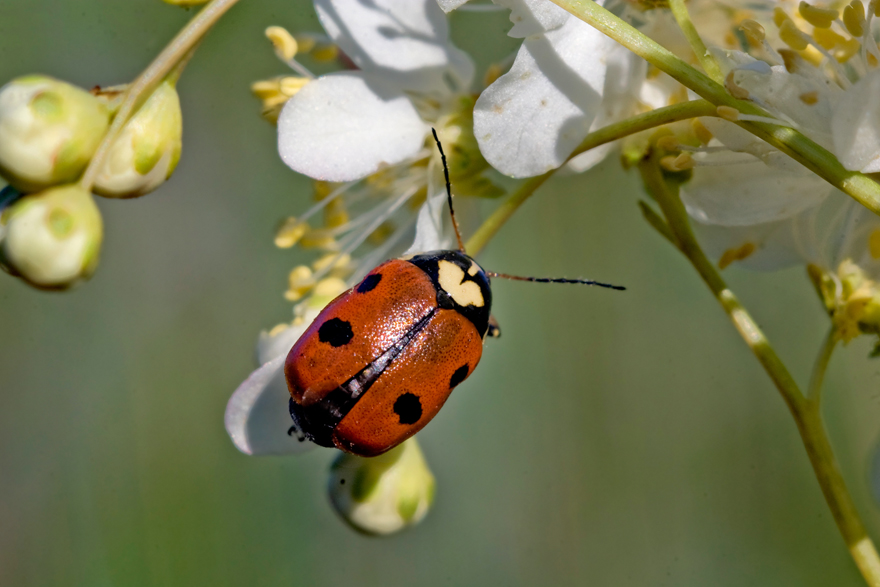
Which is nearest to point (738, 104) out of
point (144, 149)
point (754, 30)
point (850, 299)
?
point (754, 30)

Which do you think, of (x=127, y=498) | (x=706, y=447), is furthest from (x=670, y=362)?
(x=127, y=498)

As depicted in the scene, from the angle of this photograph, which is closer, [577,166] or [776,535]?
[577,166]

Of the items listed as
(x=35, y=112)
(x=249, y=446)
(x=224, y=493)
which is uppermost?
(x=35, y=112)

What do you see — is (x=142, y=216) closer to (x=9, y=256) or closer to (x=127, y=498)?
(x=127, y=498)

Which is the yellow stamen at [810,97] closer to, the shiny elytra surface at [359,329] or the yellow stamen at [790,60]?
the yellow stamen at [790,60]

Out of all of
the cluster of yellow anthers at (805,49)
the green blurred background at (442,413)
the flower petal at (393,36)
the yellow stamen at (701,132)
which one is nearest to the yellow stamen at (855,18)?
the cluster of yellow anthers at (805,49)

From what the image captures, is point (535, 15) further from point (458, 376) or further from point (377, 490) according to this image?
point (377, 490)
